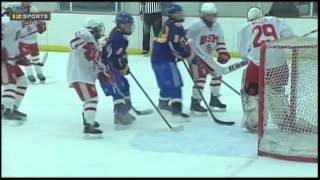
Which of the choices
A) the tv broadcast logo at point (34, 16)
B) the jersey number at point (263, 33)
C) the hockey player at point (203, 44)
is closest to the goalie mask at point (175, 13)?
the hockey player at point (203, 44)

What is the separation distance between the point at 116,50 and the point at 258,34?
1.07 m

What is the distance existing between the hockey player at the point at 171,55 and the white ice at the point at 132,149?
6.9 inches

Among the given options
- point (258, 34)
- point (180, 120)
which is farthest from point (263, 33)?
point (180, 120)

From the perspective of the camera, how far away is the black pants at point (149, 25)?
10969 mm

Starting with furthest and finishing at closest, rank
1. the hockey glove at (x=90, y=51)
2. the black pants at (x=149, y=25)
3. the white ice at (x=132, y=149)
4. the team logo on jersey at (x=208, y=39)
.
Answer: the black pants at (x=149, y=25), the team logo on jersey at (x=208, y=39), the hockey glove at (x=90, y=51), the white ice at (x=132, y=149)

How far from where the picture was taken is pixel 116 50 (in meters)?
5.57

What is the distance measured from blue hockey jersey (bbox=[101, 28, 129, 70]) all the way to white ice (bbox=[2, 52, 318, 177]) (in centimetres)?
51

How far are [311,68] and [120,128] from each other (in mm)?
1511

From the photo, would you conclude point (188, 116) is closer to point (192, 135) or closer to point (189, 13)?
point (192, 135)

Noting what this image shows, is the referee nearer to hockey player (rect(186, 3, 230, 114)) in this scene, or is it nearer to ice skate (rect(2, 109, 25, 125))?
hockey player (rect(186, 3, 230, 114))

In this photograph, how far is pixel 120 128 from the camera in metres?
5.68

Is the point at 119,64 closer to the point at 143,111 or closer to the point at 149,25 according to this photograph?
the point at 143,111

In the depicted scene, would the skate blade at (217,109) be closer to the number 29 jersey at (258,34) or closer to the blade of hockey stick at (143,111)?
the blade of hockey stick at (143,111)

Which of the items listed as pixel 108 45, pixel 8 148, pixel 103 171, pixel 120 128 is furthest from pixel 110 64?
pixel 103 171
